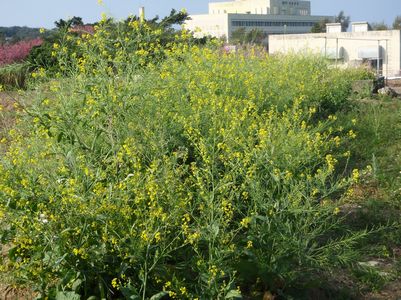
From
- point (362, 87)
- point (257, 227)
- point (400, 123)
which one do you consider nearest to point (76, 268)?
point (257, 227)

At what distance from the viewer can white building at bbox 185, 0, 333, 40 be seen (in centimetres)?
7744

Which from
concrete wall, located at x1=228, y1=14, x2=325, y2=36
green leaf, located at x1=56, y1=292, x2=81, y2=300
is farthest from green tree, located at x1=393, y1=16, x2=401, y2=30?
green leaf, located at x1=56, y1=292, x2=81, y2=300

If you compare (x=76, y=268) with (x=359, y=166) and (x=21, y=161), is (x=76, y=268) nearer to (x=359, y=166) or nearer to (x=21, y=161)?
(x=21, y=161)

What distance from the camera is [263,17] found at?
9462 centimetres

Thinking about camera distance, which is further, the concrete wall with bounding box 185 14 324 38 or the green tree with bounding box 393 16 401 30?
the concrete wall with bounding box 185 14 324 38

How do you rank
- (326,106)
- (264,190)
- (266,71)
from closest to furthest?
(264,190), (266,71), (326,106)

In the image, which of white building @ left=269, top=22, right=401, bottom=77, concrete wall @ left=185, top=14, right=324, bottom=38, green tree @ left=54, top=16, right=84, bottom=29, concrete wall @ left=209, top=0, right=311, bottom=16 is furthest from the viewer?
concrete wall @ left=209, top=0, right=311, bottom=16

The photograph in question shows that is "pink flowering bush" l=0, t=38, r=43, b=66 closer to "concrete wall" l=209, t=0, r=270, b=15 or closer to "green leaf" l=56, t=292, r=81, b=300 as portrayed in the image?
"green leaf" l=56, t=292, r=81, b=300

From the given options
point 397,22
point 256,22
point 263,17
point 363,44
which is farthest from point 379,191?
point 263,17

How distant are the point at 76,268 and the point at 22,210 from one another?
1.28ft

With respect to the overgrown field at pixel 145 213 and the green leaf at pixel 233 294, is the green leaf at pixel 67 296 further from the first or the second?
the green leaf at pixel 233 294

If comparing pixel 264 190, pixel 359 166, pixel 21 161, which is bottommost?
pixel 359 166

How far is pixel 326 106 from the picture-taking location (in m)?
9.10

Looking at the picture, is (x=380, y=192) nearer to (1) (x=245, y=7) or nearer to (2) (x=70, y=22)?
(2) (x=70, y=22)
